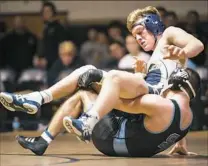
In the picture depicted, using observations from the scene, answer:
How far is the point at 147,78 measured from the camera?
3.16 m

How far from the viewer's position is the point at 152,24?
324 centimetres

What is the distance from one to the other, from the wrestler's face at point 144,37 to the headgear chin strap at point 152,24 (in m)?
0.02

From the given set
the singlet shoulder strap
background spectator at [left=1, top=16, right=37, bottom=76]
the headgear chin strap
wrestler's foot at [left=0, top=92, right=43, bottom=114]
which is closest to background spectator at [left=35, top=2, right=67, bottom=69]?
background spectator at [left=1, top=16, right=37, bottom=76]

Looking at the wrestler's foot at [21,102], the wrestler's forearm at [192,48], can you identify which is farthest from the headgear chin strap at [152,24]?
the wrestler's foot at [21,102]

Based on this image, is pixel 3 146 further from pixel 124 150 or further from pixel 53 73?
pixel 53 73

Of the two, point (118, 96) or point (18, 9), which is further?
point (18, 9)

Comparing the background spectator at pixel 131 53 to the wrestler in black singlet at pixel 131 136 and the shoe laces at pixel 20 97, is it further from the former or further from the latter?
the shoe laces at pixel 20 97

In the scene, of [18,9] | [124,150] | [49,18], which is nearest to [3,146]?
[124,150]

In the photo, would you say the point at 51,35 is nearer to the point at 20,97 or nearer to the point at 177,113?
the point at 20,97

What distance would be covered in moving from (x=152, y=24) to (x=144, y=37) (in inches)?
3.2

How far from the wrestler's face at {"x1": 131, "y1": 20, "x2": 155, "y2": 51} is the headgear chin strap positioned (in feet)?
A: 0.06

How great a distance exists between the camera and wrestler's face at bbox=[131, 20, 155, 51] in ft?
10.6

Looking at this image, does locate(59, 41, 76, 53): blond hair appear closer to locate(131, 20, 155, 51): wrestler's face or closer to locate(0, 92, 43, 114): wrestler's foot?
locate(131, 20, 155, 51): wrestler's face

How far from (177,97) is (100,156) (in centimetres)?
55
